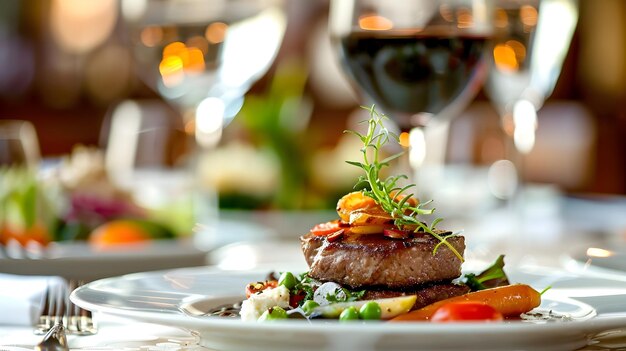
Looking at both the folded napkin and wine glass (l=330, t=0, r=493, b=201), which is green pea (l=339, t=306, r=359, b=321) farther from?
wine glass (l=330, t=0, r=493, b=201)

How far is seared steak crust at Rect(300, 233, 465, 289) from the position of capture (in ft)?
3.65

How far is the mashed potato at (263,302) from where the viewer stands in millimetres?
1074

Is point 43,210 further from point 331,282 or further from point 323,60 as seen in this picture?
point 323,60

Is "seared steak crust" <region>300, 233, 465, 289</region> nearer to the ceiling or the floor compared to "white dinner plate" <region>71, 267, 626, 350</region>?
nearer to the ceiling

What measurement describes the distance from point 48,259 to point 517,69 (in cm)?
135

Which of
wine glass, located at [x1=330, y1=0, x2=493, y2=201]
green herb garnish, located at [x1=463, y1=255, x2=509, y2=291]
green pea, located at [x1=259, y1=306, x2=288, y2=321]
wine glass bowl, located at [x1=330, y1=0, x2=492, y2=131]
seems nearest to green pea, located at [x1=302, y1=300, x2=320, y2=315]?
green pea, located at [x1=259, y1=306, x2=288, y2=321]

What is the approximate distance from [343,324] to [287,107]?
3.24 m

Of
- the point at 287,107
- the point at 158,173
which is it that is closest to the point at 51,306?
the point at 158,173

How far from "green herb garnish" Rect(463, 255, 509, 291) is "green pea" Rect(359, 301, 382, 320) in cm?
28

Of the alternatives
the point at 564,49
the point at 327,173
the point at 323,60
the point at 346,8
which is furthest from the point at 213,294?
the point at 323,60

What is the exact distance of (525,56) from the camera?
2430 mm

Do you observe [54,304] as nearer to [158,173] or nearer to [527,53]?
[527,53]

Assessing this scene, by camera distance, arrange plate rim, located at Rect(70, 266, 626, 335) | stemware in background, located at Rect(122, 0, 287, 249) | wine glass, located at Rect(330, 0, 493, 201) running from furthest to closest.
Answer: stemware in background, located at Rect(122, 0, 287, 249)
wine glass, located at Rect(330, 0, 493, 201)
plate rim, located at Rect(70, 266, 626, 335)

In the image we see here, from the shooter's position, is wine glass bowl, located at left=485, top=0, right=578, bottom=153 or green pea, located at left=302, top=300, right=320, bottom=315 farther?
wine glass bowl, located at left=485, top=0, right=578, bottom=153
